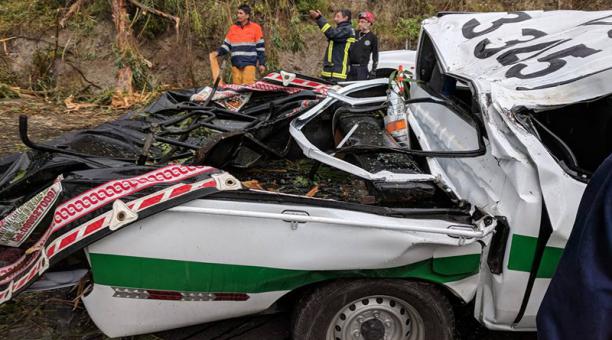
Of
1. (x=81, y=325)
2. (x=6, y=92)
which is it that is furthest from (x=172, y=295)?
(x=6, y=92)

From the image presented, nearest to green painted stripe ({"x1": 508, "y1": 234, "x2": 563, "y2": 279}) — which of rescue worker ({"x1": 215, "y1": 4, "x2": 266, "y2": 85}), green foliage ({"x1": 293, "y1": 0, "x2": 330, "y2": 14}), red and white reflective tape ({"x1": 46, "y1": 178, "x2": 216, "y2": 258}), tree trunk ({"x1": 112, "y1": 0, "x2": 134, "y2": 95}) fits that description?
red and white reflective tape ({"x1": 46, "y1": 178, "x2": 216, "y2": 258})

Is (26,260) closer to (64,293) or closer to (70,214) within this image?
(70,214)

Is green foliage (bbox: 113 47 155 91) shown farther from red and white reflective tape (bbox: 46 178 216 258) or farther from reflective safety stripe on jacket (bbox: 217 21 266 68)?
red and white reflective tape (bbox: 46 178 216 258)

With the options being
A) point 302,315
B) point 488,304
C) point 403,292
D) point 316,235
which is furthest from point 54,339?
point 488,304

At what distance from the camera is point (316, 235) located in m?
2.29

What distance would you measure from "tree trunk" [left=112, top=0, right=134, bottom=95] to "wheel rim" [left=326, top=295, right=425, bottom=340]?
7089 mm

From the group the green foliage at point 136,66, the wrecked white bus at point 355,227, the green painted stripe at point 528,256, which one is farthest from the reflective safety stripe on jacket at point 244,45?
the green painted stripe at point 528,256

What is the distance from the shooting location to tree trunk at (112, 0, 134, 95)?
8.53 metres

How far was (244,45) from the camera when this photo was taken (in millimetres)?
7930

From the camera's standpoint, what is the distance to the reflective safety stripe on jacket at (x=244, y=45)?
7.91 metres

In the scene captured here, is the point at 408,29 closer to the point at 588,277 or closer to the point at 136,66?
the point at 136,66

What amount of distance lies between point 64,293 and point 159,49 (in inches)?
279

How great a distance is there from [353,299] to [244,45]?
20.3ft

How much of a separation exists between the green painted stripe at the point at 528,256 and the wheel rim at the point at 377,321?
22.1 inches
